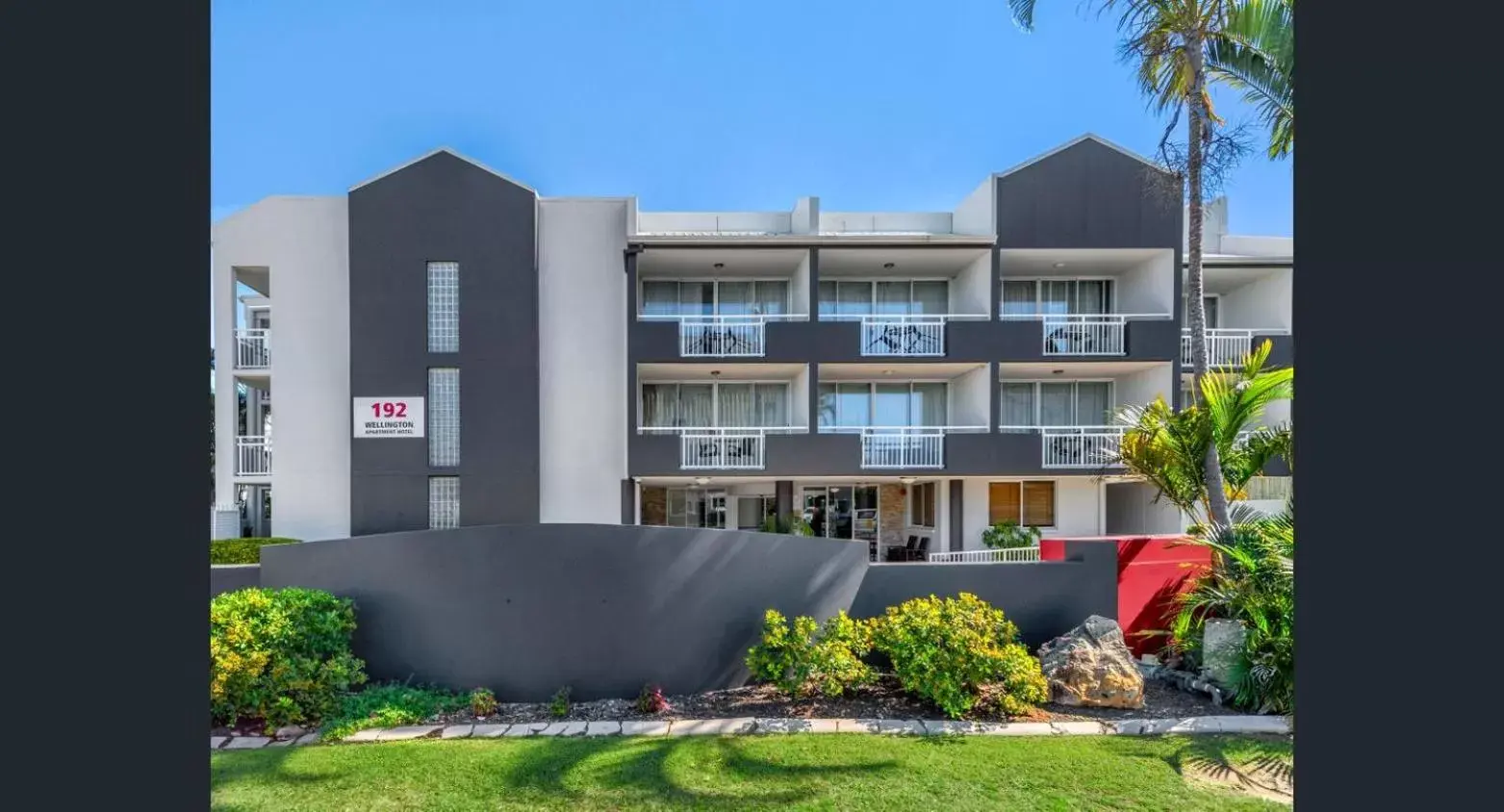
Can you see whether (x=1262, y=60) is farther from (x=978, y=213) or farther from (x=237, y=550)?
(x=237, y=550)

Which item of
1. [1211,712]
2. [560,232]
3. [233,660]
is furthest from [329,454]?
[1211,712]

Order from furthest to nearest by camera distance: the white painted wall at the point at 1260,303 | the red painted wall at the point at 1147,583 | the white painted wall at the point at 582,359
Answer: the white painted wall at the point at 1260,303, the white painted wall at the point at 582,359, the red painted wall at the point at 1147,583

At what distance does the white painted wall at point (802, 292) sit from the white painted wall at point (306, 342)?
1032cm

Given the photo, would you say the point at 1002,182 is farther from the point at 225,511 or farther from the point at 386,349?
the point at 225,511

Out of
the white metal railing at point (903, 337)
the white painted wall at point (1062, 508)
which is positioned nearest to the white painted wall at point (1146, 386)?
the white painted wall at point (1062, 508)

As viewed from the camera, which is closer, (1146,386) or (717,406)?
(1146,386)

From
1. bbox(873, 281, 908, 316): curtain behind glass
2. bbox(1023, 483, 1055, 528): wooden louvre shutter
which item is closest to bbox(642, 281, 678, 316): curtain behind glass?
bbox(873, 281, 908, 316): curtain behind glass

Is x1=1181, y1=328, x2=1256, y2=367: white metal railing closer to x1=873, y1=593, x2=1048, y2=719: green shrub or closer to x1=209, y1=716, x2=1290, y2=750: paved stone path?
x1=209, y1=716, x2=1290, y2=750: paved stone path

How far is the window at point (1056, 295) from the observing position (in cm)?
1645

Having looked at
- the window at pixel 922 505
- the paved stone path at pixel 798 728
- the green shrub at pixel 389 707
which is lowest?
the paved stone path at pixel 798 728

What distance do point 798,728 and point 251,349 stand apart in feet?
54.0

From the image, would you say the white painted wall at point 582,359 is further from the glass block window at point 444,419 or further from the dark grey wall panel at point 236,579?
the dark grey wall panel at point 236,579

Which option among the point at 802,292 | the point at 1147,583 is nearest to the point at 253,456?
the point at 802,292

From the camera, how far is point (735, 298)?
642 inches
